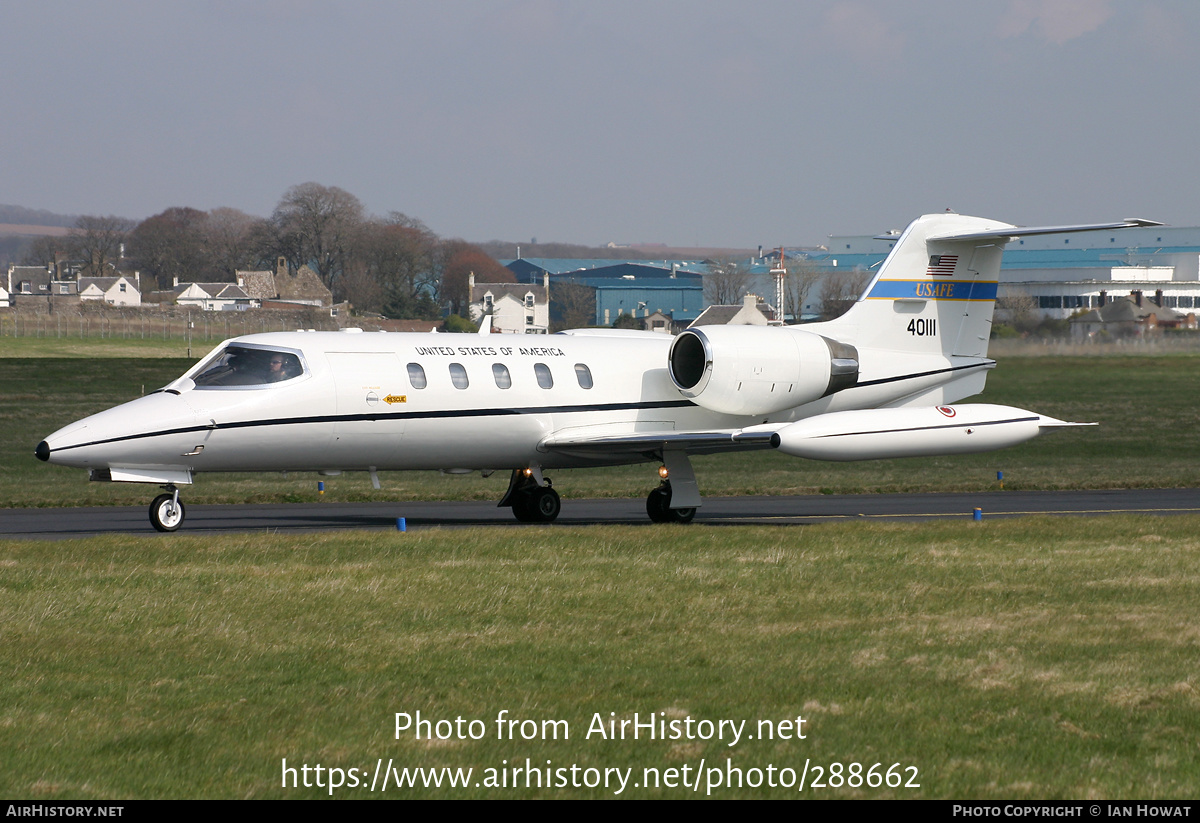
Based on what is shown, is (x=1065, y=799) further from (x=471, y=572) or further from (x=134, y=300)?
(x=134, y=300)

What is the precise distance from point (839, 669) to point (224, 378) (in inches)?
443

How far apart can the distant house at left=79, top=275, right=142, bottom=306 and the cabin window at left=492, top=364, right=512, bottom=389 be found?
125 meters

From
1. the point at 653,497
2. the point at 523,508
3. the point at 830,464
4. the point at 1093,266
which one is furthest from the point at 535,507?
the point at 1093,266

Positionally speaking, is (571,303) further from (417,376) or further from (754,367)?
(417,376)

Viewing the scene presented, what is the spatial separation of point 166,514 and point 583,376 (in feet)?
21.6

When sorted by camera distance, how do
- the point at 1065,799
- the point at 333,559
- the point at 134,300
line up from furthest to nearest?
the point at 134,300 → the point at 333,559 → the point at 1065,799

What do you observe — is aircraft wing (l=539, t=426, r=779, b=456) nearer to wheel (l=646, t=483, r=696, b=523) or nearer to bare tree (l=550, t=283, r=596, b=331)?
wheel (l=646, t=483, r=696, b=523)

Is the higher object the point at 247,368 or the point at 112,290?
the point at 112,290

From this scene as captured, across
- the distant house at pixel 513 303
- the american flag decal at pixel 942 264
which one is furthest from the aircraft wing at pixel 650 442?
the distant house at pixel 513 303

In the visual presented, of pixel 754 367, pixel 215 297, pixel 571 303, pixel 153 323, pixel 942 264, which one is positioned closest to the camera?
pixel 754 367

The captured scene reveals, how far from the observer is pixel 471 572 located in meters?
13.8

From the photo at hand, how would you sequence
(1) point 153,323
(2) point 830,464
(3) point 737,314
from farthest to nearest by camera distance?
1. (3) point 737,314
2. (1) point 153,323
3. (2) point 830,464

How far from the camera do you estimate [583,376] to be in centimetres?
2078

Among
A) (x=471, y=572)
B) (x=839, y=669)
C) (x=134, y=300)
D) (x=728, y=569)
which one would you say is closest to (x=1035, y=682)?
(x=839, y=669)
